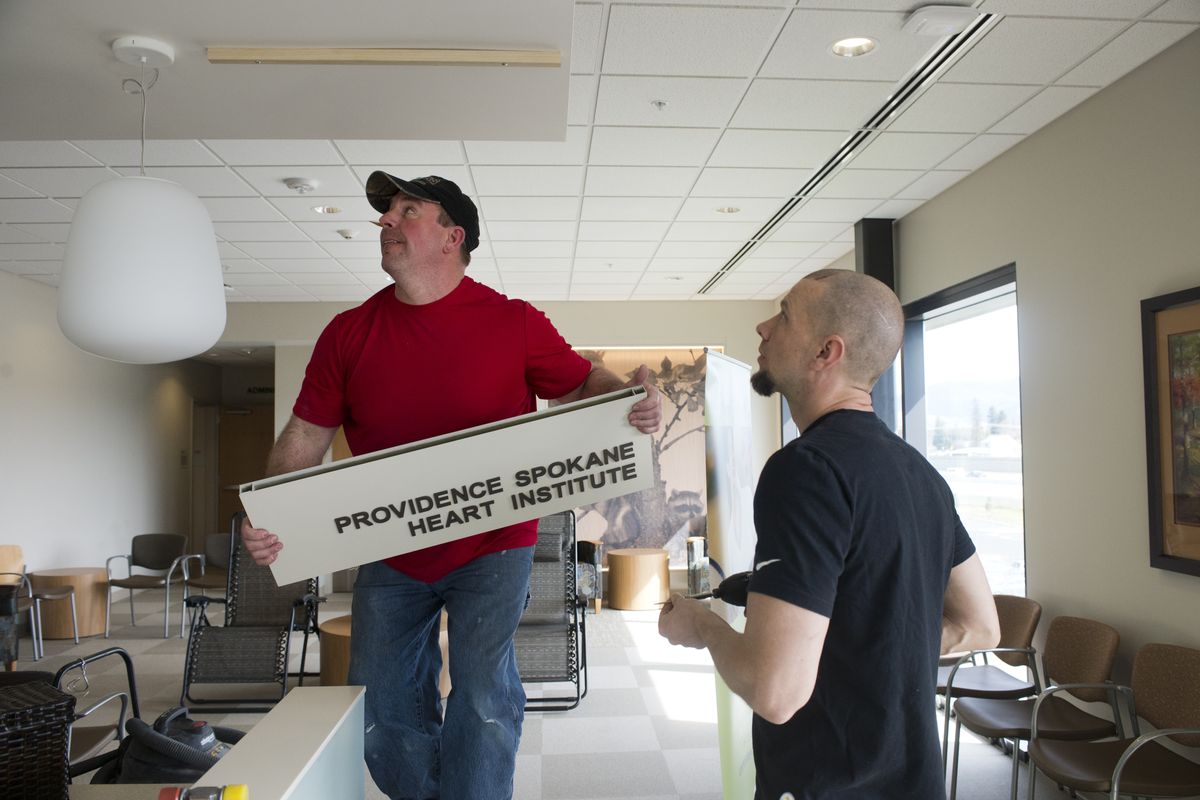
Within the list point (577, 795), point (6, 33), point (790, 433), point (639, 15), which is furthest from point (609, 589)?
point (6, 33)

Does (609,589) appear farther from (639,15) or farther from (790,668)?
(790,668)

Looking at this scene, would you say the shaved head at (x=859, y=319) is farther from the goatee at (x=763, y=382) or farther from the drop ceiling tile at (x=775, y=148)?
the drop ceiling tile at (x=775, y=148)

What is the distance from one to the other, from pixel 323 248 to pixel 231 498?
24.8ft

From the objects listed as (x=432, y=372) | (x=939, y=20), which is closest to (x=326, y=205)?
(x=939, y=20)

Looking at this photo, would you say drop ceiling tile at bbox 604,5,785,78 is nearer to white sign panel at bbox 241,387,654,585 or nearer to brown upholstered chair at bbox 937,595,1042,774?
white sign panel at bbox 241,387,654,585

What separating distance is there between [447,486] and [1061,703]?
3062mm

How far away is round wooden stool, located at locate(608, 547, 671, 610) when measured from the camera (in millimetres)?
8180

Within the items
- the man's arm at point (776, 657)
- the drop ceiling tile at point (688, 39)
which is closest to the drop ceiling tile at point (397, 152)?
the drop ceiling tile at point (688, 39)

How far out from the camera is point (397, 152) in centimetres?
468

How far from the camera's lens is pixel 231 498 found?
13.1m

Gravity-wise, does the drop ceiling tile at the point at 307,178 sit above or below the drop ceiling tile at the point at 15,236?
above

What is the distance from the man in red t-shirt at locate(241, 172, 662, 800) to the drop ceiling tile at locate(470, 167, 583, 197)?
119 inches

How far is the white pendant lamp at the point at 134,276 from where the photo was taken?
2342 mm

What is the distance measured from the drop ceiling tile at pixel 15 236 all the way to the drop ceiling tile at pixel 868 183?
5.65 meters
